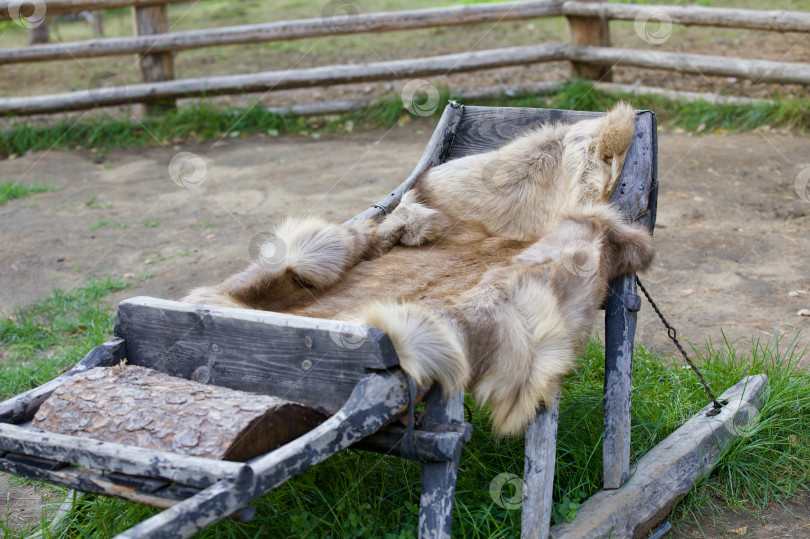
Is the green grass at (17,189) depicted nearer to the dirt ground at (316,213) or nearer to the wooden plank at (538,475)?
the dirt ground at (316,213)

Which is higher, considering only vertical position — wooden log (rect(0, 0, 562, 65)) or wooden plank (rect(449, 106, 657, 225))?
wooden plank (rect(449, 106, 657, 225))

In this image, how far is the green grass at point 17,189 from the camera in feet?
19.4

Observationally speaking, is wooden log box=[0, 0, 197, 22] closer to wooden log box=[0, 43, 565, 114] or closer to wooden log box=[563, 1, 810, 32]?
wooden log box=[0, 43, 565, 114]

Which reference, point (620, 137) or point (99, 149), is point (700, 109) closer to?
point (620, 137)

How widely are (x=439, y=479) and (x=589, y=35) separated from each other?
6.05 metres

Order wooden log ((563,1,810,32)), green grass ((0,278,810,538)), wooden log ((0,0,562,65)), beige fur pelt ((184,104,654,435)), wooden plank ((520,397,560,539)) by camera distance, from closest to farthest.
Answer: beige fur pelt ((184,104,654,435)) → wooden plank ((520,397,560,539)) → green grass ((0,278,810,538)) → wooden log ((563,1,810,32)) → wooden log ((0,0,562,65))

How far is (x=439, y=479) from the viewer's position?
1.85 metres

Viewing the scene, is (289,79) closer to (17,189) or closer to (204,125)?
(204,125)

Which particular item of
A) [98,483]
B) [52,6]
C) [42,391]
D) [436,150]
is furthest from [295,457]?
[52,6]

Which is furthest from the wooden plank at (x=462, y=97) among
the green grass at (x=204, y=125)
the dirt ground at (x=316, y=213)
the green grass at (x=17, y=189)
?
the green grass at (x=17, y=189)

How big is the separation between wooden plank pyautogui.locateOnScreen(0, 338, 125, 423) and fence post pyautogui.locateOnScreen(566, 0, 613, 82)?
5.90 m

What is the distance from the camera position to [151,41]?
709 cm

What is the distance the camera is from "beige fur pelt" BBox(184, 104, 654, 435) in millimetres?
1936

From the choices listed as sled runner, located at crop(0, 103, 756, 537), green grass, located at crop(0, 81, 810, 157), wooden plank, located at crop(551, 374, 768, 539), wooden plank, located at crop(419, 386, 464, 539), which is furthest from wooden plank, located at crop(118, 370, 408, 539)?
green grass, located at crop(0, 81, 810, 157)
